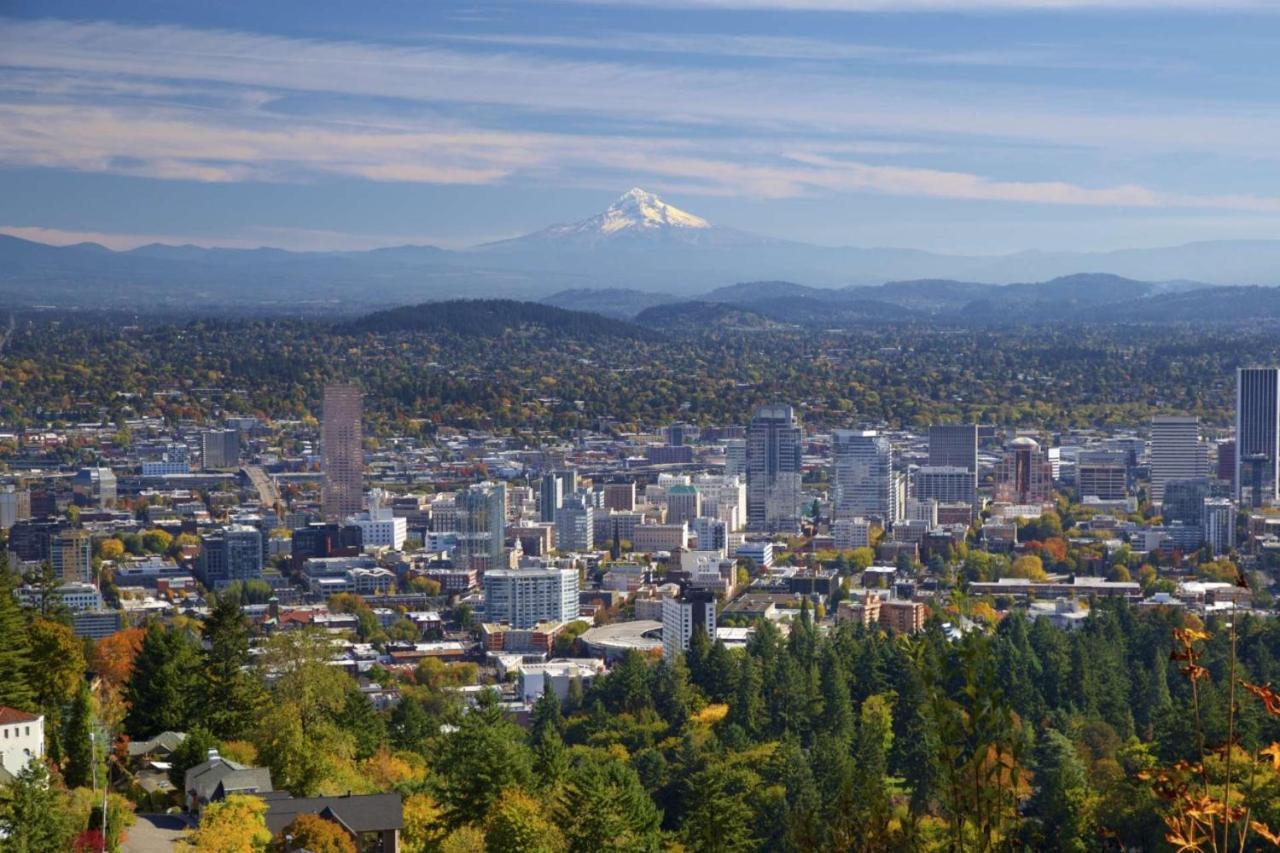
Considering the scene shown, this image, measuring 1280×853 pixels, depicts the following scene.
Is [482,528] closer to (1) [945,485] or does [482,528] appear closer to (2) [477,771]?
(1) [945,485]

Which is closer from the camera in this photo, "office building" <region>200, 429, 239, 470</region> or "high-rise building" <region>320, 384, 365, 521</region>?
"high-rise building" <region>320, 384, 365, 521</region>

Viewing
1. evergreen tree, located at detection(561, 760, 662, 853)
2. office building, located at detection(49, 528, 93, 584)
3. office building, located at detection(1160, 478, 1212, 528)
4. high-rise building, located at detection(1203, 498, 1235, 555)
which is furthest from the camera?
office building, located at detection(1160, 478, 1212, 528)

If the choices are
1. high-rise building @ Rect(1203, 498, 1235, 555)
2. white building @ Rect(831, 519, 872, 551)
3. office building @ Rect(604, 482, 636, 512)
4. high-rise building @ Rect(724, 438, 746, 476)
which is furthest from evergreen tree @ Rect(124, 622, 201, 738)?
high-rise building @ Rect(724, 438, 746, 476)

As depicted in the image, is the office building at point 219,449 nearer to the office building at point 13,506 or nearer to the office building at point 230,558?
the office building at point 13,506

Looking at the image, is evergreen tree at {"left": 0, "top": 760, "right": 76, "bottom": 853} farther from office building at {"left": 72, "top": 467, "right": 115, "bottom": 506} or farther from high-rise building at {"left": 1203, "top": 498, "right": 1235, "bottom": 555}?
office building at {"left": 72, "top": 467, "right": 115, "bottom": 506}

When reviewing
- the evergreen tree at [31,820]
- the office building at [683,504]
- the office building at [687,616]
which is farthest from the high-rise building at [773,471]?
the evergreen tree at [31,820]
